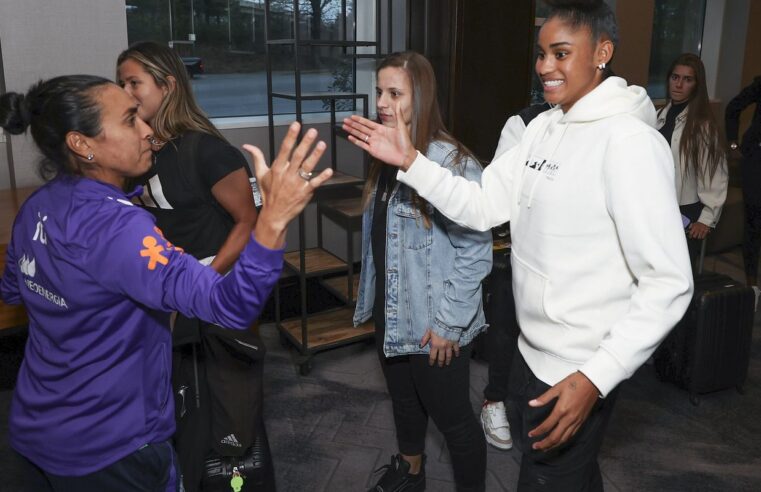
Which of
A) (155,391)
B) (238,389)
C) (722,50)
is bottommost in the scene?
(238,389)

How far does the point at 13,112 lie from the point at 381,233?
1098mm

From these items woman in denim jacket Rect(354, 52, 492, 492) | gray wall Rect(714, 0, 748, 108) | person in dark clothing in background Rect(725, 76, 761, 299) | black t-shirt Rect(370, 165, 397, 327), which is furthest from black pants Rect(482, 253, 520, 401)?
gray wall Rect(714, 0, 748, 108)

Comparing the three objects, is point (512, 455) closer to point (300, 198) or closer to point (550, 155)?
point (550, 155)

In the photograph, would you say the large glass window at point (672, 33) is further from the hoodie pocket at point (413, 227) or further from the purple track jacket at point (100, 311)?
the purple track jacket at point (100, 311)

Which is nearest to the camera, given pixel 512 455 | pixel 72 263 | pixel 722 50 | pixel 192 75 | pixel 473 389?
pixel 72 263

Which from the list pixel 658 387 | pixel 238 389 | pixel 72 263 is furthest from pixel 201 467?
pixel 658 387

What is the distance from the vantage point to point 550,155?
4.98ft

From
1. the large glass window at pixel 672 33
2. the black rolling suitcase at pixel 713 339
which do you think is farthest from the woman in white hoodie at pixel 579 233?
the large glass window at pixel 672 33

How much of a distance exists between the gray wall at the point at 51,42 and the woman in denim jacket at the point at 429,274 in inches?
88.4

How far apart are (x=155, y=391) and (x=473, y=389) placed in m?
2.20

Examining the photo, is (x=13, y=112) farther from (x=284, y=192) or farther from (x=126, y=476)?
(x=126, y=476)

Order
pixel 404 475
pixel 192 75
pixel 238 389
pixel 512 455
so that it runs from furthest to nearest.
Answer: pixel 192 75, pixel 512 455, pixel 404 475, pixel 238 389

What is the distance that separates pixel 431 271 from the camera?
205 cm

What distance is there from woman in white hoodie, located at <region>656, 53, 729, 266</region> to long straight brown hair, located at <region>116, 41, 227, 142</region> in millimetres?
2778
